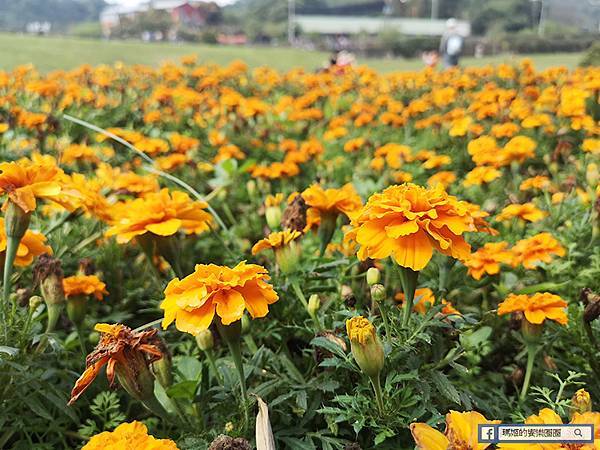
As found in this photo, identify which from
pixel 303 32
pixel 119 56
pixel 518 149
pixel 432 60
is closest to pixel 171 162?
pixel 518 149

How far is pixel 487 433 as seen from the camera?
2.31 feet

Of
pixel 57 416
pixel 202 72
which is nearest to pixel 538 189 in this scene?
pixel 57 416

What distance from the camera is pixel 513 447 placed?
690 mm

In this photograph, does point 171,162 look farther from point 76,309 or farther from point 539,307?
point 539,307

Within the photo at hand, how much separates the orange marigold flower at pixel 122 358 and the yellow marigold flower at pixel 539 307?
0.69 meters

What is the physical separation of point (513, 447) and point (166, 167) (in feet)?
6.00

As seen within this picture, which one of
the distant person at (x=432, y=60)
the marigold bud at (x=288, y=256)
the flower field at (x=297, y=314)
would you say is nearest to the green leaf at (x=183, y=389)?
the flower field at (x=297, y=314)

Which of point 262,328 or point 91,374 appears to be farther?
point 262,328

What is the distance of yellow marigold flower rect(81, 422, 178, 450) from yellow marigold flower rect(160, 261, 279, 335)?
148 millimetres

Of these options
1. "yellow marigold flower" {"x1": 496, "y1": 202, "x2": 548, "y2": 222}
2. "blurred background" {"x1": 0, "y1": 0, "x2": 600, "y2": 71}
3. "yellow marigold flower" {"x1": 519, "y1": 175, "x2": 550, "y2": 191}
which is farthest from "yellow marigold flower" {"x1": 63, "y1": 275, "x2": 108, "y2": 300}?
"blurred background" {"x1": 0, "y1": 0, "x2": 600, "y2": 71}

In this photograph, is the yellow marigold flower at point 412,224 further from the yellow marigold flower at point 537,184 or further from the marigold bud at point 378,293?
the yellow marigold flower at point 537,184

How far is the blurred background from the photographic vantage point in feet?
44.5

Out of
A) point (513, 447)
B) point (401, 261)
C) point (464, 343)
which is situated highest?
point (401, 261)

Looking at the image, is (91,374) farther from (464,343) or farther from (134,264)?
(134,264)
